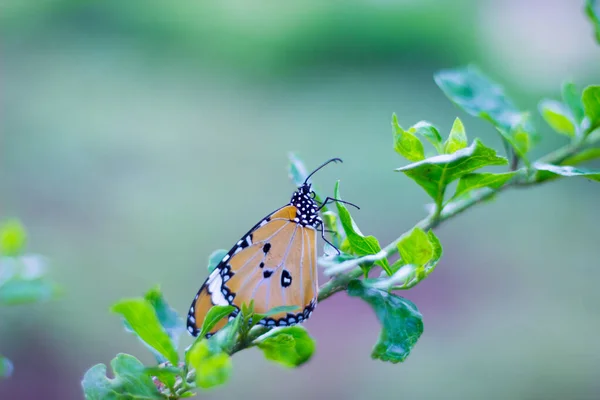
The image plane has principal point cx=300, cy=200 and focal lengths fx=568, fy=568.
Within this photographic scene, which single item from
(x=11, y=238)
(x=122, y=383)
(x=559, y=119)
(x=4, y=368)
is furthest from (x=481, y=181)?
(x=11, y=238)

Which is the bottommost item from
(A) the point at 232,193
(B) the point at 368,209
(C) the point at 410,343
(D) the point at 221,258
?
Result: (C) the point at 410,343

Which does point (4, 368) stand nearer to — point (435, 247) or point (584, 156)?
point (435, 247)

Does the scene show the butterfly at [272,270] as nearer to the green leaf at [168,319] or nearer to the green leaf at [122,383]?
the green leaf at [168,319]

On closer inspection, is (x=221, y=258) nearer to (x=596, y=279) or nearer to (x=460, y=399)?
(x=460, y=399)

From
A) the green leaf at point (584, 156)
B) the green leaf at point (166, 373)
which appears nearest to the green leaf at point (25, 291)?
the green leaf at point (166, 373)

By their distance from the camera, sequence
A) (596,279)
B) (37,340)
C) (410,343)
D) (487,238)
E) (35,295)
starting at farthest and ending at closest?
(487,238) → (596,279) → (37,340) → (35,295) → (410,343)

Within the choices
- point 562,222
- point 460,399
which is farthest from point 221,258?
point 562,222
